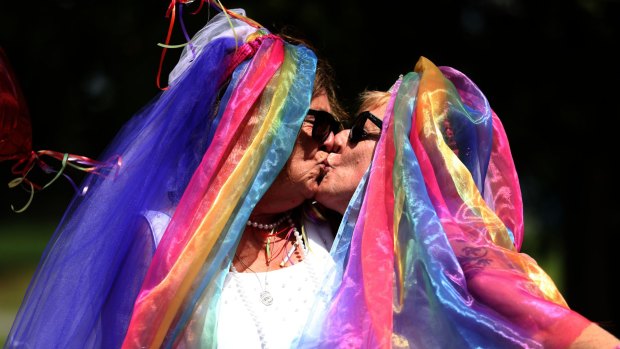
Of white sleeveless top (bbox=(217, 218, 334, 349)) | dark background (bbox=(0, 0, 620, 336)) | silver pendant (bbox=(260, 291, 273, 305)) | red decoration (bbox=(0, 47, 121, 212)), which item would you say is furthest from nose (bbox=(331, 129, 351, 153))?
dark background (bbox=(0, 0, 620, 336))

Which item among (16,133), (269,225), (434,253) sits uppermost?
(434,253)

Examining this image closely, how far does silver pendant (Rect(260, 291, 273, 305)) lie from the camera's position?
8.36 feet

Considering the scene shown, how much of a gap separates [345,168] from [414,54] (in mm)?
3328

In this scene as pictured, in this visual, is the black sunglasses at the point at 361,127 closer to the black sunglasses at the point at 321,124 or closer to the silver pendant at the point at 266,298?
the black sunglasses at the point at 321,124

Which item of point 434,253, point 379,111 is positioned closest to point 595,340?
point 434,253

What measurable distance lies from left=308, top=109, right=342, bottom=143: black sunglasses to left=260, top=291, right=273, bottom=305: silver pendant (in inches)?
21.4

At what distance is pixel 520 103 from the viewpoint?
5.87 m

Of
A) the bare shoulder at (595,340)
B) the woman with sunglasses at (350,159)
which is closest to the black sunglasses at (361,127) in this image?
the woman with sunglasses at (350,159)

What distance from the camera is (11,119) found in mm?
2520

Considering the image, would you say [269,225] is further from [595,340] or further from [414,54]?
[414,54]

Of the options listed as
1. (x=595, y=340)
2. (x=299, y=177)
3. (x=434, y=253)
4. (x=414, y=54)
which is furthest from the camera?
(x=414, y=54)

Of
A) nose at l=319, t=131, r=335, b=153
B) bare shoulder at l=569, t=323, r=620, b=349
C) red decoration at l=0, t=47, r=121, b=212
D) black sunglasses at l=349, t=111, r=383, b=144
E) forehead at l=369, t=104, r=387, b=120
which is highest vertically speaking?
forehead at l=369, t=104, r=387, b=120

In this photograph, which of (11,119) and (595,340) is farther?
(11,119)

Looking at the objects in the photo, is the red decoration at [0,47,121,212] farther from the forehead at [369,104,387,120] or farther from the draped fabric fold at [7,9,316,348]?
the forehead at [369,104,387,120]
